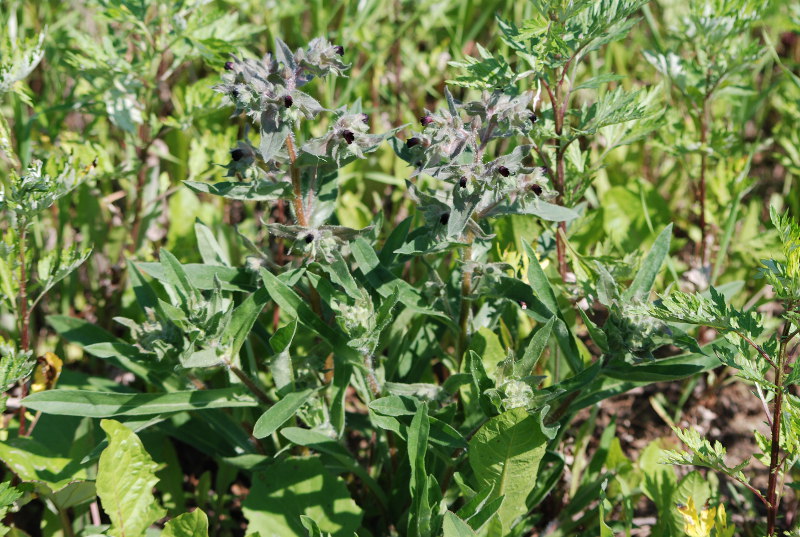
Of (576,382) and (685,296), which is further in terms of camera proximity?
(576,382)

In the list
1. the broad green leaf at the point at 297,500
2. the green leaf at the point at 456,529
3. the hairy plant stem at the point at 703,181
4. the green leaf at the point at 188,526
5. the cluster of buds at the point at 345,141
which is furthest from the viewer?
the hairy plant stem at the point at 703,181

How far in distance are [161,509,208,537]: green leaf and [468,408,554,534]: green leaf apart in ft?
3.01

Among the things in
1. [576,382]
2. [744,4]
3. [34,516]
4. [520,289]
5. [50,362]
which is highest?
[744,4]

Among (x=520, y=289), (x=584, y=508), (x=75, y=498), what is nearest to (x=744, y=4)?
(x=520, y=289)

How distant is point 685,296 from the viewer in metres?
2.25

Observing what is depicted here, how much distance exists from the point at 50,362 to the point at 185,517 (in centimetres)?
97

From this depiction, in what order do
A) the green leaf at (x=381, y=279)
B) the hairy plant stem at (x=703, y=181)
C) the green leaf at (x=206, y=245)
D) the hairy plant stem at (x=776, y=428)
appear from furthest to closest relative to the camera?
the hairy plant stem at (x=703, y=181) < the green leaf at (x=206, y=245) < the green leaf at (x=381, y=279) < the hairy plant stem at (x=776, y=428)

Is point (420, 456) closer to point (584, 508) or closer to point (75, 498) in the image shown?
point (584, 508)

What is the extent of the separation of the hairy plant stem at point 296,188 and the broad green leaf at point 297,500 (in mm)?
895

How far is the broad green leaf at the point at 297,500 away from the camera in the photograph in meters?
2.75

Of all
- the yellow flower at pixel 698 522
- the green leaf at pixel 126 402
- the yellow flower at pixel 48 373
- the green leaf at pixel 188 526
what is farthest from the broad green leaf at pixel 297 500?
the yellow flower at pixel 698 522

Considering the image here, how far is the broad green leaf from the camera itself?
9.03ft

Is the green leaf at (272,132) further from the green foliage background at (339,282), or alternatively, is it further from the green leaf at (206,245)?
the green leaf at (206,245)

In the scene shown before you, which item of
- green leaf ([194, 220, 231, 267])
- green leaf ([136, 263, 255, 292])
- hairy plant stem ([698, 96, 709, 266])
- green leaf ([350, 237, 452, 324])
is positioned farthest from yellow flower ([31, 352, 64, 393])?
hairy plant stem ([698, 96, 709, 266])
